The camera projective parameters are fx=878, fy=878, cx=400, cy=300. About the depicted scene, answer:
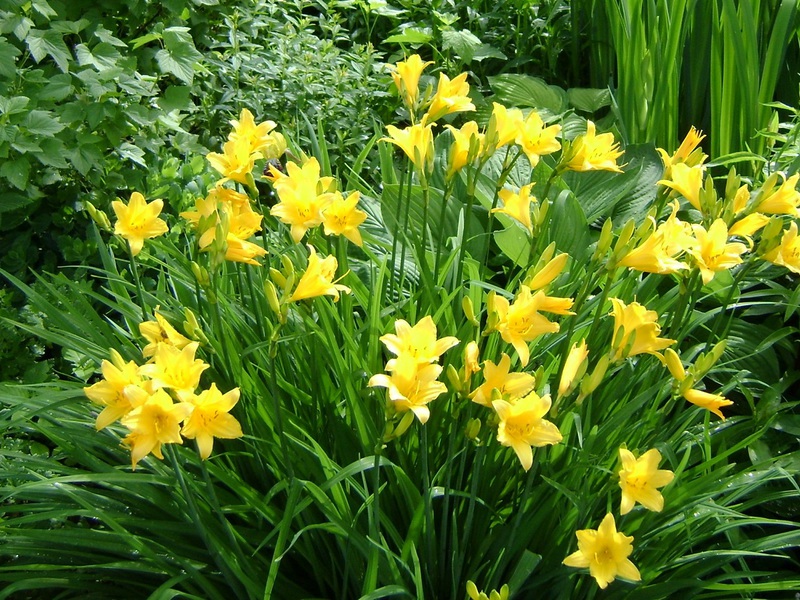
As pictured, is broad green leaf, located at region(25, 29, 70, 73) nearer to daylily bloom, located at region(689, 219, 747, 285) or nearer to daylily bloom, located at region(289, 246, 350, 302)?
daylily bloom, located at region(289, 246, 350, 302)

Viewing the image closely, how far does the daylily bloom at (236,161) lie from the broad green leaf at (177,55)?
1088mm

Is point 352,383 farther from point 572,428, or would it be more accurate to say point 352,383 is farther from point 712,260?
point 712,260

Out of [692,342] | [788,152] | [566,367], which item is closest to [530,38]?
[788,152]

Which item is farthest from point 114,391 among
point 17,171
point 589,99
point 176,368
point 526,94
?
point 589,99

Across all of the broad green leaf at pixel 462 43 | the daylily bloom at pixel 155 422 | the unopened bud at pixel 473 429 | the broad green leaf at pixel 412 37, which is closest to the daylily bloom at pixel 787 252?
the unopened bud at pixel 473 429

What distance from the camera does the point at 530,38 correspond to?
388 centimetres

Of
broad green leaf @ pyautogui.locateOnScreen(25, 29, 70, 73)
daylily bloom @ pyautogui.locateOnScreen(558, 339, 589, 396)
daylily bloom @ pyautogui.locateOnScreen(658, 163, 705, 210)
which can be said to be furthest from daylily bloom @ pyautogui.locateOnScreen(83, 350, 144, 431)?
broad green leaf @ pyautogui.locateOnScreen(25, 29, 70, 73)

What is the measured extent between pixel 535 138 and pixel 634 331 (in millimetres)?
504

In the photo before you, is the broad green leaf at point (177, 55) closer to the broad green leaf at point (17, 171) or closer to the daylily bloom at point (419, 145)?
the broad green leaf at point (17, 171)

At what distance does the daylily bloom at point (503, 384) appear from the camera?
50.8 inches

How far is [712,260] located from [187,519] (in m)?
1.02

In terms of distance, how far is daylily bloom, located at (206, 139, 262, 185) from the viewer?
1604 millimetres

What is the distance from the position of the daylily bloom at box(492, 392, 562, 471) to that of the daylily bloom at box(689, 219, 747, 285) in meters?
0.37

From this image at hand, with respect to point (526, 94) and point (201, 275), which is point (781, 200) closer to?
point (201, 275)
